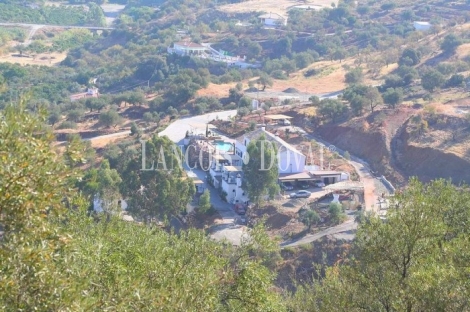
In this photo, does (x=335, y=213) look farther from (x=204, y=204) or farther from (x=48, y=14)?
(x=48, y=14)

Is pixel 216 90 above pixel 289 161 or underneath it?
underneath

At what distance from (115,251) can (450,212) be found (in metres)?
5.27

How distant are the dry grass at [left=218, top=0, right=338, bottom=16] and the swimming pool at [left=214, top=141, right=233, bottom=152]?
4783 centimetres

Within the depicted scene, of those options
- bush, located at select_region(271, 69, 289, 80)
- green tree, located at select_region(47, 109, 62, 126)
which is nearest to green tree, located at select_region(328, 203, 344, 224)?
green tree, located at select_region(47, 109, 62, 126)

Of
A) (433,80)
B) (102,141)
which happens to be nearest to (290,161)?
(102,141)

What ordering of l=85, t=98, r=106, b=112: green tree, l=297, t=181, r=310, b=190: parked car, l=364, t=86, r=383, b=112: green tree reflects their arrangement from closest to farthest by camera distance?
l=297, t=181, r=310, b=190: parked car < l=364, t=86, r=383, b=112: green tree < l=85, t=98, r=106, b=112: green tree

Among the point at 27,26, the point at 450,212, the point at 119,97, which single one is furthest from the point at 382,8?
the point at 450,212

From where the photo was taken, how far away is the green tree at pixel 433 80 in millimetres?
37344

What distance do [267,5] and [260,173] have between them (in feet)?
201

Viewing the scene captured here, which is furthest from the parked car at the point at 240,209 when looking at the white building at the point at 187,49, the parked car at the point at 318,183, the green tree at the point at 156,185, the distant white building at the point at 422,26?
the distant white building at the point at 422,26

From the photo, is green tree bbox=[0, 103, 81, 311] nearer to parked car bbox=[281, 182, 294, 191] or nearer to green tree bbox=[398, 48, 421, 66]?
parked car bbox=[281, 182, 294, 191]

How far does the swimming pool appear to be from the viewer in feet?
105

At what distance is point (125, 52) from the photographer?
63344mm

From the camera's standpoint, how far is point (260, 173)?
25.3m
